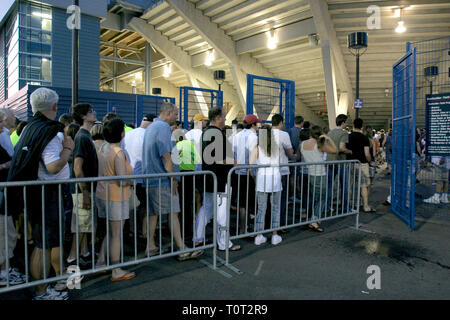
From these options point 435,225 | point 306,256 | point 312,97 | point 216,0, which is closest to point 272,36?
point 216,0

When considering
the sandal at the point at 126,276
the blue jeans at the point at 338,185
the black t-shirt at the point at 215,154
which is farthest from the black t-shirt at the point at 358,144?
the sandal at the point at 126,276

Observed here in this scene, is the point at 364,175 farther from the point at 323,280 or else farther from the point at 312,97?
the point at 312,97

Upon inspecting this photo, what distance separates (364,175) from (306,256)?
318 centimetres

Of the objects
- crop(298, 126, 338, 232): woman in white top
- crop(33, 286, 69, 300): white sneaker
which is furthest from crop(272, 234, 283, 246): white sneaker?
crop(33, 286, 69, 300): white sneaker

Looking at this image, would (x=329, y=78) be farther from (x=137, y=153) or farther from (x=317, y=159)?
(x=137, y=153)

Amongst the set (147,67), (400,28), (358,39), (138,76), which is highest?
(138,76)

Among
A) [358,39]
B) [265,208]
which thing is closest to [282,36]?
[358,39]

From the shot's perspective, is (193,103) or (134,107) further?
(134,107)

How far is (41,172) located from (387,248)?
14.9 feet

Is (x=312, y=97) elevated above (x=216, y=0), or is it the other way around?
(x=216, y=0)

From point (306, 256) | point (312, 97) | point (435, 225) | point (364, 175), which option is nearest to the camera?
point (306, 256)

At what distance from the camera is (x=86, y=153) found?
362 cm

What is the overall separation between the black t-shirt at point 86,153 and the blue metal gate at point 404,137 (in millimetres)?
4791
